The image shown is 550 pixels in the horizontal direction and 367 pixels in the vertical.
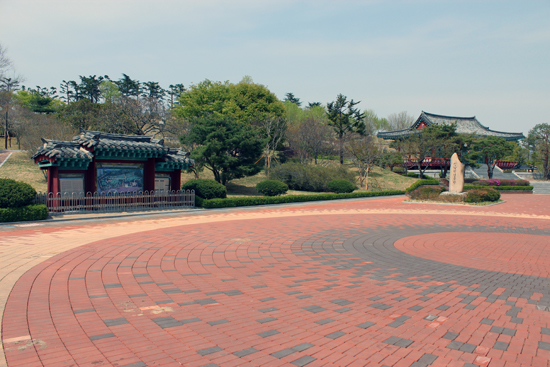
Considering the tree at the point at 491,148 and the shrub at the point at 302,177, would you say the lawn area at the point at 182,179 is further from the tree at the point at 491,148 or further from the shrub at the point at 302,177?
the tree at the point at 491,148

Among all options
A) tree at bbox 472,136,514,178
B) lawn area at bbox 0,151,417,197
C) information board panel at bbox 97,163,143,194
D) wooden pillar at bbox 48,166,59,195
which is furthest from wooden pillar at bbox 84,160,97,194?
tree at bbox 472,136,514,178

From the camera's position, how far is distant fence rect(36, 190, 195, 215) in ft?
51.8

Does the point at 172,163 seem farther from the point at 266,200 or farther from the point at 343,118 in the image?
the point at 343,118

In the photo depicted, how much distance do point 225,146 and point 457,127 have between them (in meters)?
47.1

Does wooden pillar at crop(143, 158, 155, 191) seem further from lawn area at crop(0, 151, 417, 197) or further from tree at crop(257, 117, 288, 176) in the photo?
tree at crop(257, 117, 288, 176)

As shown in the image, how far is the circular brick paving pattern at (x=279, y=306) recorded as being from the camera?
3734 millimetres

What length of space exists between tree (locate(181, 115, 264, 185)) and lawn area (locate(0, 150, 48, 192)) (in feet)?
40.4

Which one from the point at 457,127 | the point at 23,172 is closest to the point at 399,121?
the point at 457,127

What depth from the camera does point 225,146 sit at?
28.7 m

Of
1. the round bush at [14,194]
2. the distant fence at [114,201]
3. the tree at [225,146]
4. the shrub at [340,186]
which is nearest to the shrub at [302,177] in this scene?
the shrub at [340,186]

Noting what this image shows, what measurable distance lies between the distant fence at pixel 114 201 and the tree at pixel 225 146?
823cm

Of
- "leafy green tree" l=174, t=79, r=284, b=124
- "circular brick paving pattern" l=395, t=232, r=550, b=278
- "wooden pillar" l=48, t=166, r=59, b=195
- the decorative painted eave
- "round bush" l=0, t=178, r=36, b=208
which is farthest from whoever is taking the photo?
"leafy green tree" l=174, t=79, r=284, b=124

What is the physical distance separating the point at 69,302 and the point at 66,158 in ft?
45.0

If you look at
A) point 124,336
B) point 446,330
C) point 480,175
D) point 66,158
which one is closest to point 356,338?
point 446,330
